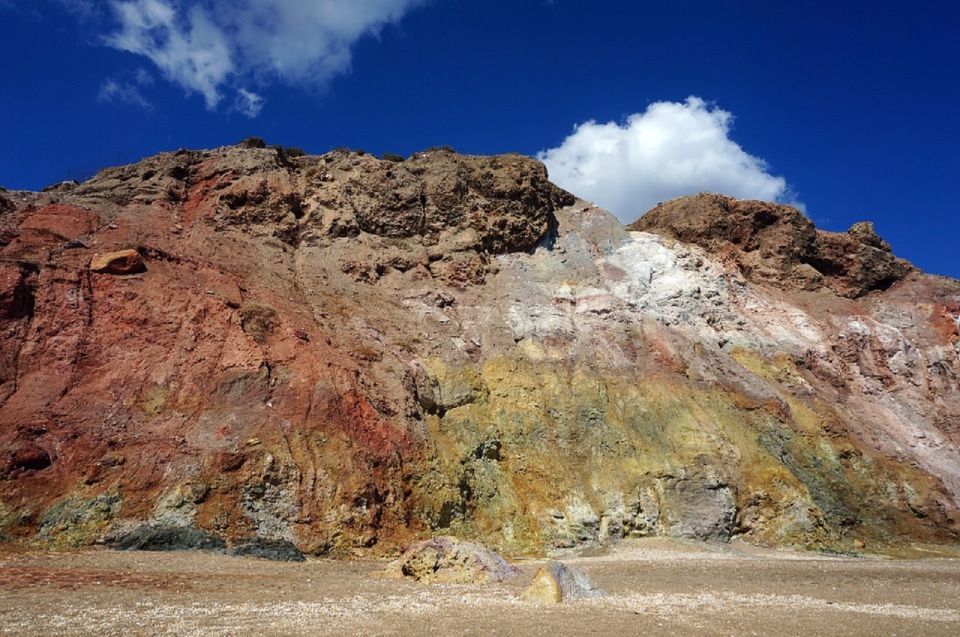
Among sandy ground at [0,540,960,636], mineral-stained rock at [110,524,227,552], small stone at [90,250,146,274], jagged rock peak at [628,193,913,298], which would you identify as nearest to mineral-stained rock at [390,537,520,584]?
sandy ground at [0,540,960,636]

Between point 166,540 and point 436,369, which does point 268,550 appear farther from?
point 436,369

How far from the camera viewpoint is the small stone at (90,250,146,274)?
25.2m

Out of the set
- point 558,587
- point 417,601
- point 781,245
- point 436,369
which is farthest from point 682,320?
point 417,601

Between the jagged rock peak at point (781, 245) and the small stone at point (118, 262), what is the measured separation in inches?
1356

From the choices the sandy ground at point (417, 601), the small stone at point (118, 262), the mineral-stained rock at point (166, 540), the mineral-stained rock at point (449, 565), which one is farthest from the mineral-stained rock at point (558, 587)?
the small stone at point (118, 262)

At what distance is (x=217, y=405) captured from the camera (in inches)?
862

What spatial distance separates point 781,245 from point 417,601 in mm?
41248

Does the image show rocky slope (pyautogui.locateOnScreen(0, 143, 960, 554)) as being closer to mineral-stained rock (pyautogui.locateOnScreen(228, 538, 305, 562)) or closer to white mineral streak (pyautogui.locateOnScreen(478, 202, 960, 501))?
white mineral streak (pyautogui.locateOnScreen(478, 202, 960, 501))

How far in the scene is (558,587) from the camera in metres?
13.4

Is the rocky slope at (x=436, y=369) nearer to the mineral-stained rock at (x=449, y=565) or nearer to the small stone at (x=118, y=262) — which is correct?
the small stone at (x=118, y=262)

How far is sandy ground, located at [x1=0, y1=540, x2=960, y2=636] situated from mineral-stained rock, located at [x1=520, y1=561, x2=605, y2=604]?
384 mm

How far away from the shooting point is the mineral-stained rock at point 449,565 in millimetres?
15938

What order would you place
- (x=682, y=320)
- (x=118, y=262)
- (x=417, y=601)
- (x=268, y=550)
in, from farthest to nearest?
(x=682, y=320)
(x=118, y=262)
(x=268, y=550)
(x=417, y=601)

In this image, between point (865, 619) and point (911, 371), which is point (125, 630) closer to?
point (865, 619)
